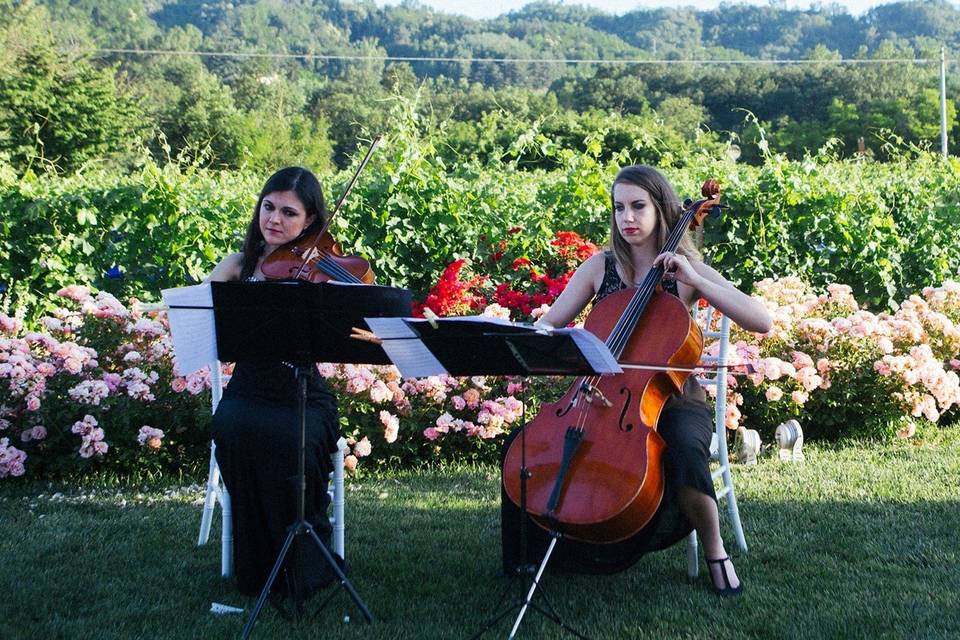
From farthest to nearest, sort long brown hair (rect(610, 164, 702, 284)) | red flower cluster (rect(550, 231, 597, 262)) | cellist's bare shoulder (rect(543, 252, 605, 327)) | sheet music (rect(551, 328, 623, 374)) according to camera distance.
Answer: red flower cluster (rect(550, 231, 597, 262)) < cellist's bare shoulder (rect(543, 252, 605, 327)) < long brown hair (rect(610, 164, 702, 284)) < sheet music (rect(551, 328, 623, 374))

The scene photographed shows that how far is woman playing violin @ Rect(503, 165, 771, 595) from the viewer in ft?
9.63

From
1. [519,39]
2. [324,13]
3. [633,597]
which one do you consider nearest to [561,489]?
[633,597]

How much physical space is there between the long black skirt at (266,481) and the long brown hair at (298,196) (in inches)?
19.4

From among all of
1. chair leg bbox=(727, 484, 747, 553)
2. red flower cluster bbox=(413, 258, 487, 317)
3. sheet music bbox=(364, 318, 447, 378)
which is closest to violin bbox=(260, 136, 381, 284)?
sheet music bbox=(364, 318, 447, 378)

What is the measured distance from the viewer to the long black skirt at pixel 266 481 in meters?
3.06

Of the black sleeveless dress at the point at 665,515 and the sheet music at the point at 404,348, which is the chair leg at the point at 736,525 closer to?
the black sleeveless dress at the point at 665,515

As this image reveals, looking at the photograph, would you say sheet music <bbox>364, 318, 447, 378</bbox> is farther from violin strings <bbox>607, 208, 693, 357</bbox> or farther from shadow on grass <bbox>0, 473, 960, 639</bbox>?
shadow on grass <bbox>0, 473, 960, 639</bbox>

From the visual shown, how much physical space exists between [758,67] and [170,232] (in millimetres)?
50158

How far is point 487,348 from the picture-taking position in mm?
2461

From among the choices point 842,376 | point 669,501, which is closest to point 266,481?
point 669,501

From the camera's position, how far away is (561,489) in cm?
275

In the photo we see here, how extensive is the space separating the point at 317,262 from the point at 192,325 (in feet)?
2.04

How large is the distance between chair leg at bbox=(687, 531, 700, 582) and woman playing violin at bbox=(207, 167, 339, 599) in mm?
1110

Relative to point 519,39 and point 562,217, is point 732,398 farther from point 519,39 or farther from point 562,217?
point 519,39
